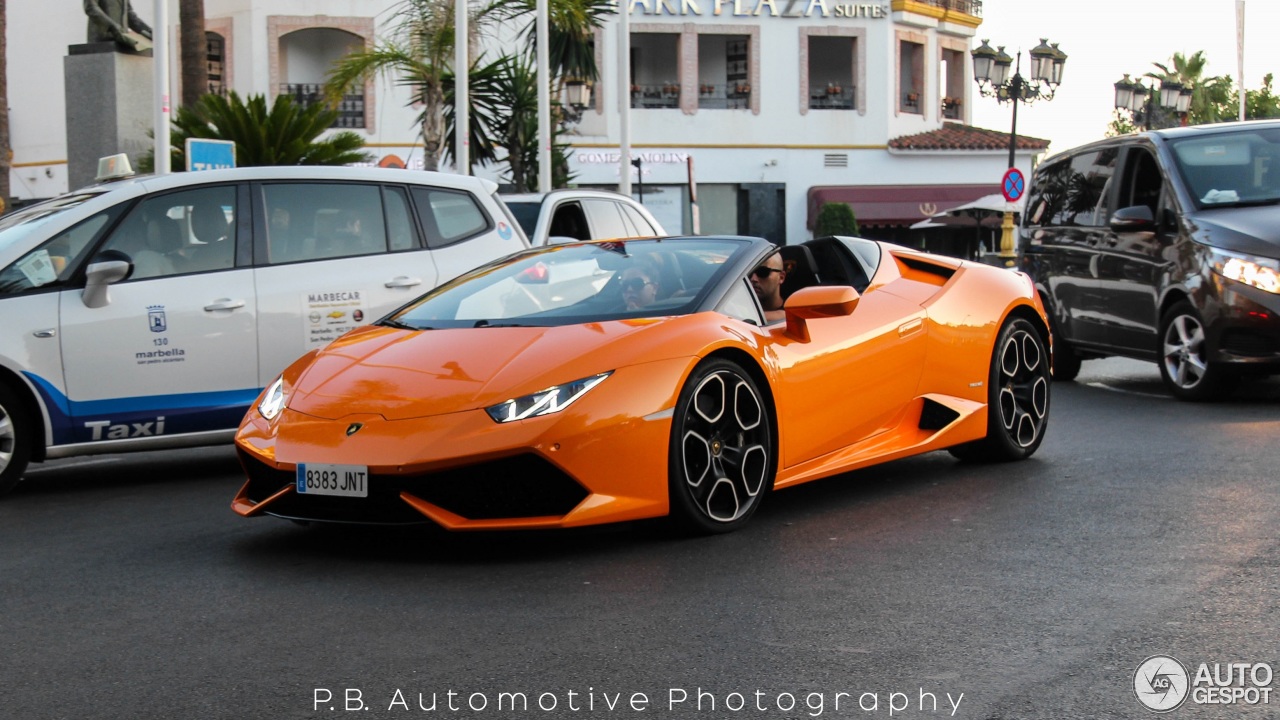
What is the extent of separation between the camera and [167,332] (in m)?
8.03

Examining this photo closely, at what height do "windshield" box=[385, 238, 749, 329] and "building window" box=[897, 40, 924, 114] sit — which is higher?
"building window" box=[897, 40, 924, 114]

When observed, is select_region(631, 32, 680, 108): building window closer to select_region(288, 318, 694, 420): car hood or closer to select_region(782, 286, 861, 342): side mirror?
select_region(782, 286, 861, 342): side mirror

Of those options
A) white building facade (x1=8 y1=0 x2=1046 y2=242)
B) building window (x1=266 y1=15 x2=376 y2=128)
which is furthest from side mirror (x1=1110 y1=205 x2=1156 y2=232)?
building window (x1=266 y1=15 x2=376 y2=128)

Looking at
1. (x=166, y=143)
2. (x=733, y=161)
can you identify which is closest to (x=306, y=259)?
(x=166, y=143)

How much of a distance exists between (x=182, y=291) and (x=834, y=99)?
136ft

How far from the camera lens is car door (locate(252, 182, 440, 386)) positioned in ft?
27.7

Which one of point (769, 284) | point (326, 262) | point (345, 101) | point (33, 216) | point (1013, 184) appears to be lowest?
point (769, 284)

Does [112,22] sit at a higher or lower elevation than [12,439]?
higher

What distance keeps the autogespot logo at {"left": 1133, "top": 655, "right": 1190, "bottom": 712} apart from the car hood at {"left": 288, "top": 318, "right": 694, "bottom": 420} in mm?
2319

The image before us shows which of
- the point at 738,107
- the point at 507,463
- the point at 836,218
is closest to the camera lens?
the point at 507,463

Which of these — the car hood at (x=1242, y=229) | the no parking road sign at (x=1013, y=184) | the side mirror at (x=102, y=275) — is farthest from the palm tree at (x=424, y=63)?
the side mirror at (x=102, y=275)

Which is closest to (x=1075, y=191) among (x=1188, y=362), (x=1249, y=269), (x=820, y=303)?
(x=1188, y=362)

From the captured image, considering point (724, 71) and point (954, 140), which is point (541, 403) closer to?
point (724, 71)

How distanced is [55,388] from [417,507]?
3.04 m
